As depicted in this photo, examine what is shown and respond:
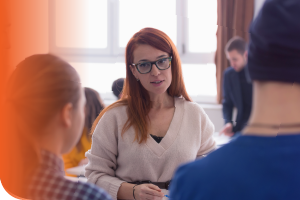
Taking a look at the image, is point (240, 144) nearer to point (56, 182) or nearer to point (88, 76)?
point (56, 182)

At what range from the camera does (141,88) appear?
2.60 feet

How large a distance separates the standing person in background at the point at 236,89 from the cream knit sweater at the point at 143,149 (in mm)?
152

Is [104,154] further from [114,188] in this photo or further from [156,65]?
[156,65]

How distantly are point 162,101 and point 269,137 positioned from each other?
0.48m

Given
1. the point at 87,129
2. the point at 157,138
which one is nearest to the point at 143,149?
the point at 157,138

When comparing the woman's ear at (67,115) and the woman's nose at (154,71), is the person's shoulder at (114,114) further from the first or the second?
the woman's ear at (67,115)

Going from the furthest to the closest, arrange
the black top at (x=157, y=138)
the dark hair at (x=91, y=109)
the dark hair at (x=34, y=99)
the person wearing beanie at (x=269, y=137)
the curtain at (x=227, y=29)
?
the black top at (x=157, y=138)
the dark hair at (x=91, y=109)
the curtain at (x=227, y=29)
the dark hair at (x=34, y=99)
the person wearing beanie at (x=269, y=137)

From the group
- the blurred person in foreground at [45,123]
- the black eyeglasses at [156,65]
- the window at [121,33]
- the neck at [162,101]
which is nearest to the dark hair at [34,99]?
the blurred person in foreground at [45,123]

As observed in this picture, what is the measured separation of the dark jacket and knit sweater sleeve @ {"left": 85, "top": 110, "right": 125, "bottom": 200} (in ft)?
1.13

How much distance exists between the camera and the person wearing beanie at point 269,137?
309 mm

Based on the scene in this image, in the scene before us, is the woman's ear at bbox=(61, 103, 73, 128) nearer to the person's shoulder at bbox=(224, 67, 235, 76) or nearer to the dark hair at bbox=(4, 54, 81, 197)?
the dark hair at bbox=(4, 54, 81, 197)

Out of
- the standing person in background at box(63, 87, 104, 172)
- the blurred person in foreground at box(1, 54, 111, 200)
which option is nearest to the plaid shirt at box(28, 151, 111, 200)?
the blurred person in foreground at box(1, 54, 111, 200)

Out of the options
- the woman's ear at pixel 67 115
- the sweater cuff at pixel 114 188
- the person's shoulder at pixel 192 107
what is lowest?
the sweater cuff at pixel 114 188

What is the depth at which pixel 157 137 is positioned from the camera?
0.75 metres
